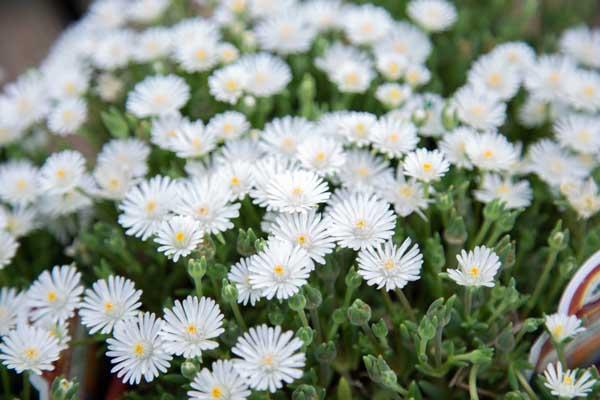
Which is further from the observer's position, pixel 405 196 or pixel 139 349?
pixel 405 196

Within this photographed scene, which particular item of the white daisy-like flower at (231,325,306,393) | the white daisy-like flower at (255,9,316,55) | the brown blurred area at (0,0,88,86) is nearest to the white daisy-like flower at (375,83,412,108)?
the white daisy-like flower at (255,9,316,55)

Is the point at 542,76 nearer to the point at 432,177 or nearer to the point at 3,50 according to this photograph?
the point at 432,177

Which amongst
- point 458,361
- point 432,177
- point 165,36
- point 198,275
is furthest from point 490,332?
point 165,36

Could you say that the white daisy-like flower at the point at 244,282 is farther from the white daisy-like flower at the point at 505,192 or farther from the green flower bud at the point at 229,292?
the white daisy-like flower at the point at 505,192

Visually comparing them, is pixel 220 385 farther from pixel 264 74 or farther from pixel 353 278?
pixel 264 74

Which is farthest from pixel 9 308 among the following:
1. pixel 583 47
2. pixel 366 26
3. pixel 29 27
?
pixel 29 27

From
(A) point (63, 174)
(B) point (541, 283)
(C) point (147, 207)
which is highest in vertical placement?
(A) point (63, 174)

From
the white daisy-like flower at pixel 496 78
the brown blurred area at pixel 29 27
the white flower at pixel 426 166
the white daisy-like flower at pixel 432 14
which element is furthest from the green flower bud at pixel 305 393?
the brown blurred area at pixel 29 27
